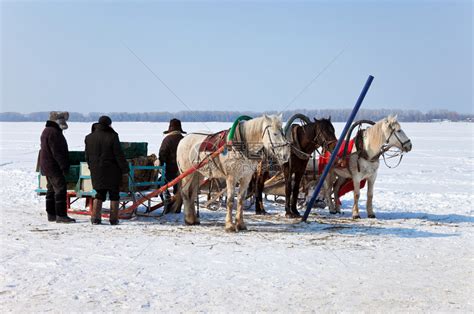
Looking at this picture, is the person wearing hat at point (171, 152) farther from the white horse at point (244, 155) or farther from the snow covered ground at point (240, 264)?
the white horse at point (244, 155)

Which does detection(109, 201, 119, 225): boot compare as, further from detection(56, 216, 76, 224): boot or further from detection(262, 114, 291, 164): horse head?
detection(262, 114, 291, 164): horse head

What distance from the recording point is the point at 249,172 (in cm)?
928

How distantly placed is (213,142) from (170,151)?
2.26 meters

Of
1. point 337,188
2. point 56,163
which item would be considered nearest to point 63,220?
point 56,163

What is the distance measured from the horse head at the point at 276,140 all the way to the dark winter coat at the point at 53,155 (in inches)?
136

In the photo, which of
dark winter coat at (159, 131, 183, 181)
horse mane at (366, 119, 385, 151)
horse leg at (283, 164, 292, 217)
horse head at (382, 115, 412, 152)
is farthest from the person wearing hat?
horse head at (382, 115, 412, 152)

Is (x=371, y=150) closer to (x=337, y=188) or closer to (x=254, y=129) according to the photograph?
(x=337, y=188)

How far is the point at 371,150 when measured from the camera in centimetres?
1120

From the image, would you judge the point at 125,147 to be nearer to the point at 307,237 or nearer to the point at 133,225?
the point at 133,225

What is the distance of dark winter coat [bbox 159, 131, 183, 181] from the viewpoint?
11.6 m

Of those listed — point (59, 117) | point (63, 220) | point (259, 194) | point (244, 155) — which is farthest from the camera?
point (259, 194)

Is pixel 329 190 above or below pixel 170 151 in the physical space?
below

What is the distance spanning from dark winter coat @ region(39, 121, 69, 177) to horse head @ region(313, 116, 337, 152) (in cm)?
469

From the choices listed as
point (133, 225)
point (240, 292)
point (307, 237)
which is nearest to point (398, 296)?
point (240, 292)
